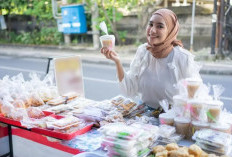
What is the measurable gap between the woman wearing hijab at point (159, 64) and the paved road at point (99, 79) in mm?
2928

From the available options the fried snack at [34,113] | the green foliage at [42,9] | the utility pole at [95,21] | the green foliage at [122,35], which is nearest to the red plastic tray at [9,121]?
the fried snack at [34,113]

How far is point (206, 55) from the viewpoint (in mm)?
8781

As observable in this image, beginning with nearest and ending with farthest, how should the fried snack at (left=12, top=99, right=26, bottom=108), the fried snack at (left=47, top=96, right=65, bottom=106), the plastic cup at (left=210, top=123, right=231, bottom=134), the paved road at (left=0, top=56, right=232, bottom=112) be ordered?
the plastic cup at (left=210, top=123, right=231, bottom=134)
the fried snack at (left=12, top=99, right=26, bottom=108)
the fried snack at (left=47, top=96, right=65, bottom=106)
the paved road at (left=0, top=56, right=232, bottom=112)

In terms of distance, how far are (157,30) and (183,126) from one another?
0.88m

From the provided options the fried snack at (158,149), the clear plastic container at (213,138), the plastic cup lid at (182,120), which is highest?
the plastic cup lid at (182,120)

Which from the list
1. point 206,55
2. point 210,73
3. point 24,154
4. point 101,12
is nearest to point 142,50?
point 24,154

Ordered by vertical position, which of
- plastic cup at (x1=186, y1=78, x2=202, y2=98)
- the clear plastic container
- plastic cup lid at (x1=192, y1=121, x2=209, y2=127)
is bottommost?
the clear plastic container

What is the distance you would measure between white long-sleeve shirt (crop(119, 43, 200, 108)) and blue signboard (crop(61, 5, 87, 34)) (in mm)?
9697

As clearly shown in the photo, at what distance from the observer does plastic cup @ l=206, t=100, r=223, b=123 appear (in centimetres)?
177

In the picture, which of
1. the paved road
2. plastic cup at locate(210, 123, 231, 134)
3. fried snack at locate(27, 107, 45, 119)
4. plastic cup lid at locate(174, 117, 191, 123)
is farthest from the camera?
the paved road

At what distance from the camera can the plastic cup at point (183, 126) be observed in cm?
185

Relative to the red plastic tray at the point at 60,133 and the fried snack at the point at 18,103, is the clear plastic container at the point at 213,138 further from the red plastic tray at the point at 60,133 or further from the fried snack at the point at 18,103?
the fried snack at the point at 18,103

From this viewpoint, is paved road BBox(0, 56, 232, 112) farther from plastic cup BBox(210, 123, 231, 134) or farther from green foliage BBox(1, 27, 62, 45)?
plastic cup BBox(210, 123, 231, 134)

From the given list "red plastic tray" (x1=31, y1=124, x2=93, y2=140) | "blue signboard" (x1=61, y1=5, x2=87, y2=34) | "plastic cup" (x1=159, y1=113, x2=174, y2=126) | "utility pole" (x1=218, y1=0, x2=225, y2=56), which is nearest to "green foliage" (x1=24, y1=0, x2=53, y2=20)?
"blue signboard" (x1=61, y1=5, x2=87, y2=34)
